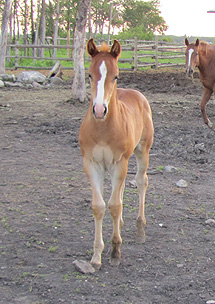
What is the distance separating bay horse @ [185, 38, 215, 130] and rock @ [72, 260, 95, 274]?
7.15 meters

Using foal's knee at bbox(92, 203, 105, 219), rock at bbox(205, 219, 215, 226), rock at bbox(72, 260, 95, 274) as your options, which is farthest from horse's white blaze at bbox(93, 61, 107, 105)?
rock at bbox(205, 219, 215, 226)

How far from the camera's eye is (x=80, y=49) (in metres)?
12.5

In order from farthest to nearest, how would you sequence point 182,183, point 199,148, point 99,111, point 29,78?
1. point 29,78
2. point 199,148
3. point 182,183
4. point 99,111

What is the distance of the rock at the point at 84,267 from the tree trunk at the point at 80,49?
30.3 feet

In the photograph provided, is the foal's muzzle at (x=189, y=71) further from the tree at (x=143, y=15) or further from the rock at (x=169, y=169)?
the tree at (x=143, y=15)

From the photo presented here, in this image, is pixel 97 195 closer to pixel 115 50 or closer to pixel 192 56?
pixel 115 50

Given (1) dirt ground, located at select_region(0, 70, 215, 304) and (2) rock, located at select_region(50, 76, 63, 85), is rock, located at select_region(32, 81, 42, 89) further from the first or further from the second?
(1) dirt ground, located at select_region(0, 70, 215, 304)

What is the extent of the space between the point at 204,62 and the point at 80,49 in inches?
151

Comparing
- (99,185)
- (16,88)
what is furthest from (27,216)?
(16,88)

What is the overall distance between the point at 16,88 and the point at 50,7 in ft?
→ 93.0

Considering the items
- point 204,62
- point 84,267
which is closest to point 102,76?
point 84,267

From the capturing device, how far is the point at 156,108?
12.2m

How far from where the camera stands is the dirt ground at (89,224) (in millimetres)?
3525

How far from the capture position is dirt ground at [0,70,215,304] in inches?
139
